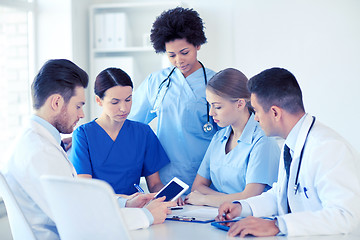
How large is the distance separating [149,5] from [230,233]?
298 cm

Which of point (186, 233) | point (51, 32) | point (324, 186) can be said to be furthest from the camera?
point (51, 32)

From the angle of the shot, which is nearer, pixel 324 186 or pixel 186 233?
pixel 324 186

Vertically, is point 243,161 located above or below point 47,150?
below

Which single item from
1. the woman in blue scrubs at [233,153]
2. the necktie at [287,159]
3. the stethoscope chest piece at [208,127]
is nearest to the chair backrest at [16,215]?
the woman in blue scrubs at [233,153]

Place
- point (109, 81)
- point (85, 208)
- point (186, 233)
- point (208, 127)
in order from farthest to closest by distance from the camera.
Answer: point (208, 127)
point (109, 81)
point (186, 233)
point (85, 208)

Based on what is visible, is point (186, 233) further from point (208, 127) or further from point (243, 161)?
point (208, 127)

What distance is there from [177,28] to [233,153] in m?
0.74

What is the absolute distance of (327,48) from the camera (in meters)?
3.89

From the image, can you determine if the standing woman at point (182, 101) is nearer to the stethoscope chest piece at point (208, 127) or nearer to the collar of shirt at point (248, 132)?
the stethoscope chest piece at point (208, 127)

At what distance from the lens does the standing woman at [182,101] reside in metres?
2.31

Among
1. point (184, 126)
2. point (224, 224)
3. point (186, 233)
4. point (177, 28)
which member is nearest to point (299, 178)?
point (224, 224)

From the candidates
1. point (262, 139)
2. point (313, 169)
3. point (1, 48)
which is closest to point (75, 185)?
point (313, 169)

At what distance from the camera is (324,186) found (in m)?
1.32

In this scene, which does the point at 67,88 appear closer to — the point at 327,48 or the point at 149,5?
the point at 149,5
